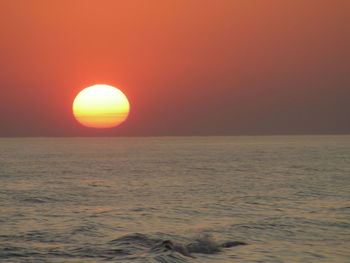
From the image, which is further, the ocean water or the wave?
the ocean water

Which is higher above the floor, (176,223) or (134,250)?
(176,223)

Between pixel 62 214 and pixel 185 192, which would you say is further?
pixel 185 192

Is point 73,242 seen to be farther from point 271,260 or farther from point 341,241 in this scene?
point 341,241

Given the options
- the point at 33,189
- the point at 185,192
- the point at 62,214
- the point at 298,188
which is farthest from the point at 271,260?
the point at 33,189

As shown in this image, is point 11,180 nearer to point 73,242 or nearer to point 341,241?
point 73,242

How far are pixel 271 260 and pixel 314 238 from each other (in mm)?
5242

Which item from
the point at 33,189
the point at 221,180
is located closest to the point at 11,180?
the point at 33,189

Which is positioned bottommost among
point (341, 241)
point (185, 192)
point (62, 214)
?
point (341, 241)

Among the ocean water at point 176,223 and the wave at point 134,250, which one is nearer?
the wave at point 134,250

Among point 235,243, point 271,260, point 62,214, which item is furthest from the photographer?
point 62,214

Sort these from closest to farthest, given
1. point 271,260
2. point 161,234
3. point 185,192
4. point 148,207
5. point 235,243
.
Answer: point 271,260 → point 235,243 → point 161,234 → point 148,207 → point 185,192

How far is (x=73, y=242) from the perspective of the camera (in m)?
25.9

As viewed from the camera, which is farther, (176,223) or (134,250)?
(176,223)

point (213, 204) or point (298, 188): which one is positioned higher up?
point (298, 188)
